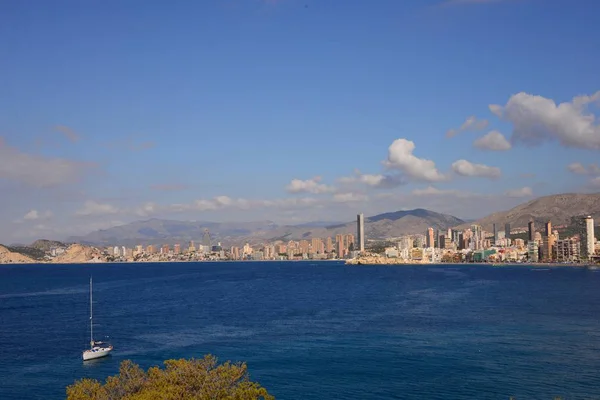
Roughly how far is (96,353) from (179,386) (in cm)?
2616

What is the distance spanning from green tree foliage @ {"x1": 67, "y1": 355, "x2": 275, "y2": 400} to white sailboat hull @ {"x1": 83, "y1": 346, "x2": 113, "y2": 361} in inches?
933

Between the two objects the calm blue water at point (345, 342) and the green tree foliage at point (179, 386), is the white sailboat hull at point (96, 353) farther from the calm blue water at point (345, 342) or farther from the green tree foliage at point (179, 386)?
the green tree foliage at point (179, 386)

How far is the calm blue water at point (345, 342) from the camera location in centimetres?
3323

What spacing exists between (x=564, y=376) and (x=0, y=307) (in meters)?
68.7

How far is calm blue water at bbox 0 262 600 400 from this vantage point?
3323cm

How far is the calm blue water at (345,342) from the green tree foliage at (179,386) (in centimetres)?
1390

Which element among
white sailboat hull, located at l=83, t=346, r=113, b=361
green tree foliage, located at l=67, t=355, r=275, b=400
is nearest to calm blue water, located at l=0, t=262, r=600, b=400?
white sailboat hull, located at l=83, t=346, r=113, b=361

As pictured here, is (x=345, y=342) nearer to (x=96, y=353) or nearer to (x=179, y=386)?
(x=96, y=353)

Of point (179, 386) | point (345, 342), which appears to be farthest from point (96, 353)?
point (179, 386)

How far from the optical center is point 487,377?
1350 inches

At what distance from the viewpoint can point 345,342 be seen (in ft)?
147

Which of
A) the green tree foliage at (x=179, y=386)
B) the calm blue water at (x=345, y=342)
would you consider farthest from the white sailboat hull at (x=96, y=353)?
the green tree foliage at (x=179, y=386)

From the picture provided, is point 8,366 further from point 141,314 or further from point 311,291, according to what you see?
point 311,291

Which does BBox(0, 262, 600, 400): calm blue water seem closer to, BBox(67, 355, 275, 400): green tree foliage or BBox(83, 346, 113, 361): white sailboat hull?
BBox(83, 346, 113, 361): white sailboat hull
